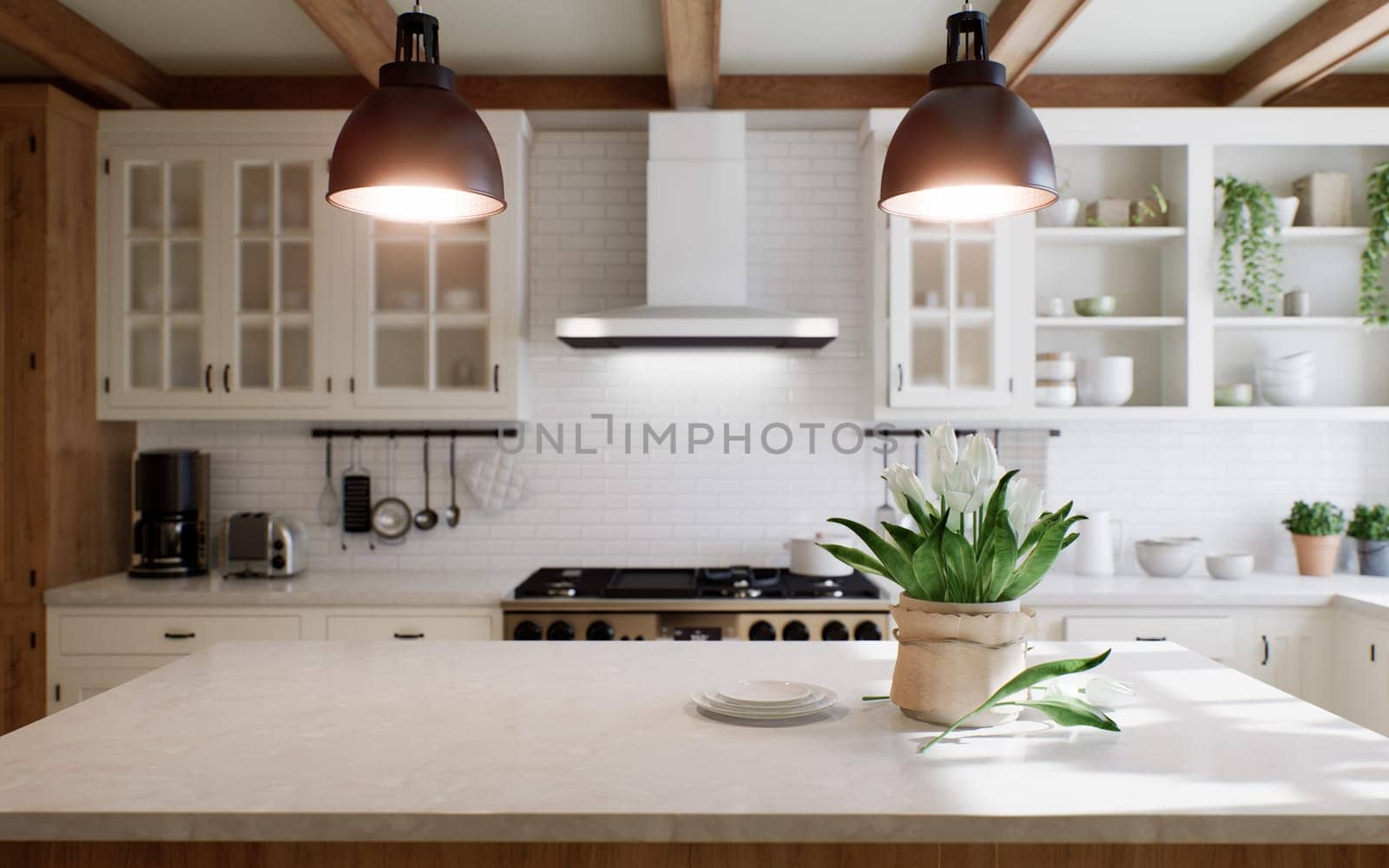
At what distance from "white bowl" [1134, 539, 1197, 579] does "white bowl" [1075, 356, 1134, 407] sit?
1.92ft

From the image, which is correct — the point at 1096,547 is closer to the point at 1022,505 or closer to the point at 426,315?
the point at 1022,505

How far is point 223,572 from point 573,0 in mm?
2572

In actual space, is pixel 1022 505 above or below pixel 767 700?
above

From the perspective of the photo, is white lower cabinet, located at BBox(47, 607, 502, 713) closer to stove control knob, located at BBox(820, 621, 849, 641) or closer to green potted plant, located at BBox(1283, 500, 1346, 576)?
stove control knob, located at BBox(820, 621, 849, 641)

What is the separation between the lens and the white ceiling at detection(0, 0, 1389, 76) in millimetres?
3252

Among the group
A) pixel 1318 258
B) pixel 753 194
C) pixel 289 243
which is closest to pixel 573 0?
pixel 753 194

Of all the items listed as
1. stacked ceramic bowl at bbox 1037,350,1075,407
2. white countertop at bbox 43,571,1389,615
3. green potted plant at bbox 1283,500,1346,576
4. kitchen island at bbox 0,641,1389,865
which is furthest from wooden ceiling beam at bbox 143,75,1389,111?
kitchen island at bbox 0,641,1389,865

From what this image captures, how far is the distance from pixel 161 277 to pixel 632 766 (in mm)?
3298

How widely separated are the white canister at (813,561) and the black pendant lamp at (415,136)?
2.33m

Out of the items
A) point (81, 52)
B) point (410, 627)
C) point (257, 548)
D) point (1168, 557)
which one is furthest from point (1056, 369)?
point (81, 52)

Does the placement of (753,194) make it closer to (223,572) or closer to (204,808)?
(223,572)

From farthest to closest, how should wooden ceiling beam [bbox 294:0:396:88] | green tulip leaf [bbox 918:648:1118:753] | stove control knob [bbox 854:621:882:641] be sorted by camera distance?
stove control knob [bbox 854:621:882:641]
wooden ceiling beam [bbox 294:0:396:88]
green tulip leaf [bbox 918:648:1118:753]

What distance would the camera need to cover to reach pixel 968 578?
1719mm

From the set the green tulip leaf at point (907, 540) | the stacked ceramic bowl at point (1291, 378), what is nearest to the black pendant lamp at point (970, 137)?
the green tulip leaf at point (907, 540)
